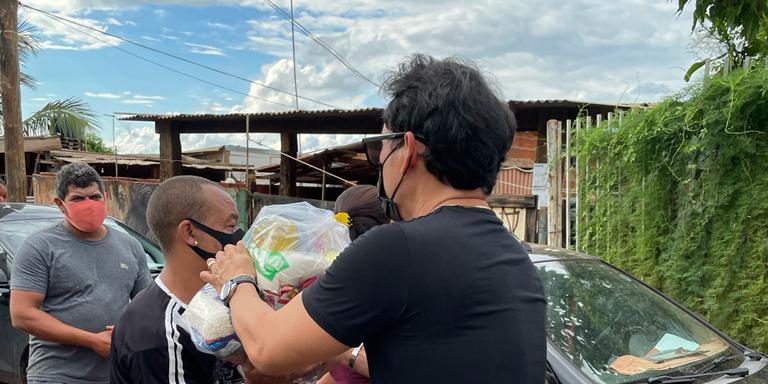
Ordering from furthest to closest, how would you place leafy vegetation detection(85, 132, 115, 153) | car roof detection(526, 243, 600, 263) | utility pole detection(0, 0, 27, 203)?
leafy vegetation detection(85, 132, 115, 153)
utility pole detection(0, 0, 27, 203)
car roof detection(526, 243, 600, 263)

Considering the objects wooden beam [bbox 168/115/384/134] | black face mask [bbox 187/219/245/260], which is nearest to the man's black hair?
black face mask [bbox 187/219/245/260]

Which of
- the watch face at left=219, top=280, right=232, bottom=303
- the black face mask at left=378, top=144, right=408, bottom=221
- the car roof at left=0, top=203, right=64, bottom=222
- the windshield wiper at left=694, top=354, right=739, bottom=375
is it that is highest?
the black face mask at left=378, top=144, right=408, bottom=221

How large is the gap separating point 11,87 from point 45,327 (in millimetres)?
6382

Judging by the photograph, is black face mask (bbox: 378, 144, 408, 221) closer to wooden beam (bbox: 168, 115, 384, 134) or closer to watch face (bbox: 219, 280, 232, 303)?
watch face (bbox: 219, 280, 232, 303)

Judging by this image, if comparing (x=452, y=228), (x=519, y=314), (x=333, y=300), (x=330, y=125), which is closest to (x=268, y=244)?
(x=333, y=300)

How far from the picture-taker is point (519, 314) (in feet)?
4.24

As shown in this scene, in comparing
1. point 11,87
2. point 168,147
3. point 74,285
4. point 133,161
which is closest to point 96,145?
point 133,161

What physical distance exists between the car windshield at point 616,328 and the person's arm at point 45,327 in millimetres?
2032

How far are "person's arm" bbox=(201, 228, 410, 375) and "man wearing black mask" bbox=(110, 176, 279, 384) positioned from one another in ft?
1.72

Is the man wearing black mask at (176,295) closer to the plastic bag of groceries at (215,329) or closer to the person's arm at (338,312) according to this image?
the plastic bag of groceries at (215,329)

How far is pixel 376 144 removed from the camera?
144cm

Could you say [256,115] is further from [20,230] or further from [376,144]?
[376,144]

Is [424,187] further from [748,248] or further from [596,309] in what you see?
[748,248]

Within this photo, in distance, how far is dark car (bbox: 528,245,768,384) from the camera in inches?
103
